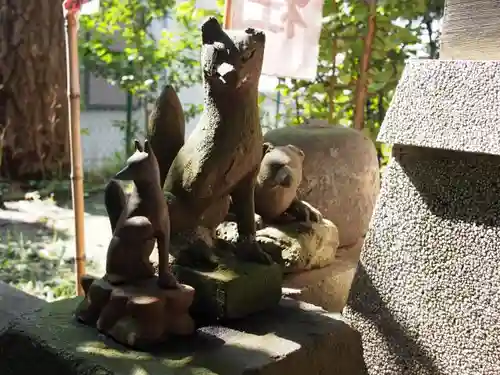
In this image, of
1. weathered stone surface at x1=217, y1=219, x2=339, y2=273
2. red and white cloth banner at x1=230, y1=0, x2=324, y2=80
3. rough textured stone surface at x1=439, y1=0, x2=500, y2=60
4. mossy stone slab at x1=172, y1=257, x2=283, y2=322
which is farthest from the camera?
red and white cloth banner at x1=230, y1=0, x2=324, y2=80

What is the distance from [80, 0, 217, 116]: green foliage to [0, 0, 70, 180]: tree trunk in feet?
2.29

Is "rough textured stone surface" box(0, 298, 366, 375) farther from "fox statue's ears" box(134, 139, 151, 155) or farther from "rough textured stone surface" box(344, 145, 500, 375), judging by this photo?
"fox statue's ears" box(134, 139, 151, 155)

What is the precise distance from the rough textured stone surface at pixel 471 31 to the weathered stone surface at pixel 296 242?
61 cm

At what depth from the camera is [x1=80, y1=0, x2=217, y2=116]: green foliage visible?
14.4 feet

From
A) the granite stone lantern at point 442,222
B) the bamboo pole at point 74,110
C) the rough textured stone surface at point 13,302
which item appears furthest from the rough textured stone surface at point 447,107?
the rough textured stone surface at point 13,302

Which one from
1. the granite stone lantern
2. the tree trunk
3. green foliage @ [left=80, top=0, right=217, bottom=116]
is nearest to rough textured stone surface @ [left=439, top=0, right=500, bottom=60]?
the granite stone lantern

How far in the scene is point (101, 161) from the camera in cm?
462

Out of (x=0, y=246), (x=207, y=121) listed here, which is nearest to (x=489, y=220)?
(x=207, y=121)

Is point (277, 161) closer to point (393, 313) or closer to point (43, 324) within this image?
point (393, 313)

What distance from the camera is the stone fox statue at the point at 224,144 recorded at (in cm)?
114

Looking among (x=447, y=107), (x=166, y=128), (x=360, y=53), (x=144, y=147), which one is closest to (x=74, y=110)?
(x=166, y=128)

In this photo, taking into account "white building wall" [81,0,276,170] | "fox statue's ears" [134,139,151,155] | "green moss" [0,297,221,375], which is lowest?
"white building wall" [81,0,276,170]

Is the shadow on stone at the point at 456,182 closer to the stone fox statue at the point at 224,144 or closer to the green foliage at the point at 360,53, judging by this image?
the stone fox statue at the point at 224,144

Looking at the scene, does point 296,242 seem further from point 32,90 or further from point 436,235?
point 32,90
